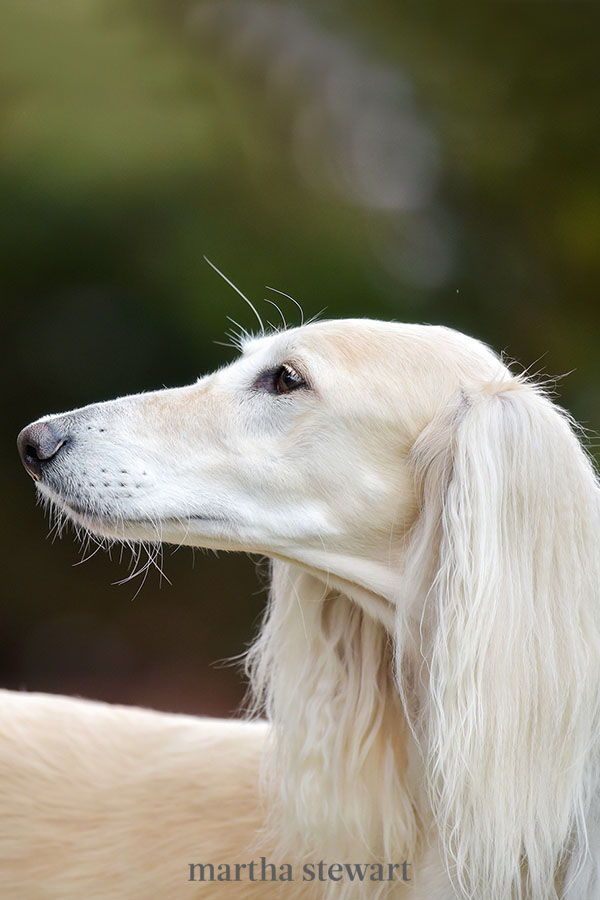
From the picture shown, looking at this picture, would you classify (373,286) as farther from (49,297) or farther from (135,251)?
(49,297)

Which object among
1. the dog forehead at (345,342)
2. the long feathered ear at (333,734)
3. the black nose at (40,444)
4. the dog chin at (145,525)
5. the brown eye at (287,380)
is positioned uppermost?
the dog forehead at (345,342)

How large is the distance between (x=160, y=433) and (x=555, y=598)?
63 centimetres

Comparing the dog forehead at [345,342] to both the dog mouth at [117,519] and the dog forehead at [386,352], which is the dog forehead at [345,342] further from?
the dog mouth at [117,519]

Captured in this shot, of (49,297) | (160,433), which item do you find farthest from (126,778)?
(49,297)

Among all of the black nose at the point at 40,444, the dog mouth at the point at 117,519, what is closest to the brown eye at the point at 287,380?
the dog mouth at the point at 117,519

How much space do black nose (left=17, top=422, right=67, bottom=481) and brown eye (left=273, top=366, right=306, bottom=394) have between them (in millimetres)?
335

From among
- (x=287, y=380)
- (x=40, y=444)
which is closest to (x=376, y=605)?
(x=287, y=380)

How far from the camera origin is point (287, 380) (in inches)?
64.4

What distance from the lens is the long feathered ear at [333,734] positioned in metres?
1.64

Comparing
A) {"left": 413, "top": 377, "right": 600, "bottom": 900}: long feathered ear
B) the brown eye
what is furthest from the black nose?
{"left": 413, "top": 377, "right": 600, "bottom": 900}: long feathered ear

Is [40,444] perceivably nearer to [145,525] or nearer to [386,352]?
[145,525]

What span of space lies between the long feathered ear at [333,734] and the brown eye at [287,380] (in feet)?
1.03

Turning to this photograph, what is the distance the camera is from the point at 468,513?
149cm

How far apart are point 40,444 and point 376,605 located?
1.87ft
